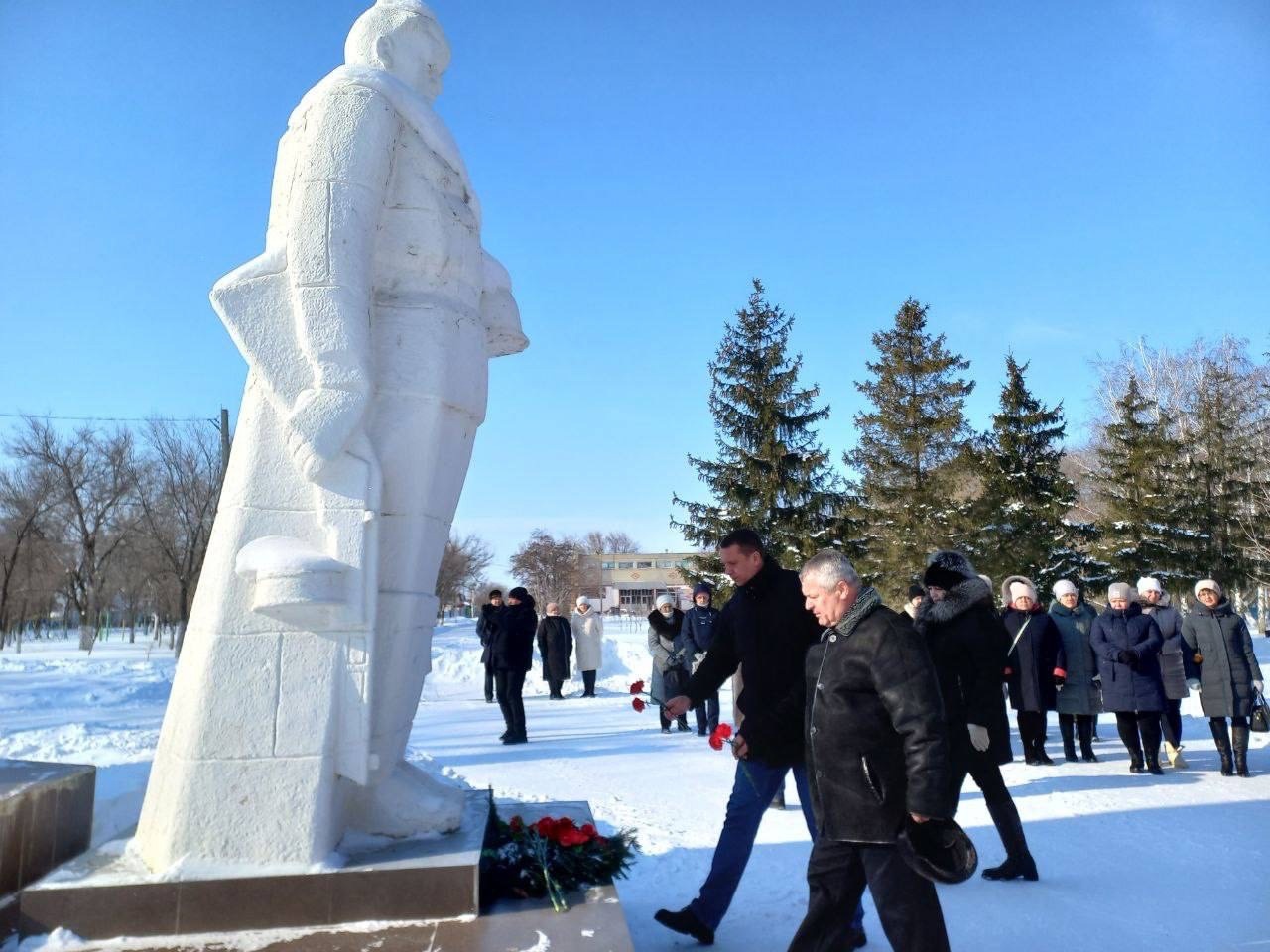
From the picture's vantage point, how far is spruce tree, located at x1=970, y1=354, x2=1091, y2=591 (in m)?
20.3

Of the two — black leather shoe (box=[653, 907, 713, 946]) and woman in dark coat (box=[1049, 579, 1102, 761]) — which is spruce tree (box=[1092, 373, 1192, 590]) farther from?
black leather shoe (box=[653, 907, 713, 946])

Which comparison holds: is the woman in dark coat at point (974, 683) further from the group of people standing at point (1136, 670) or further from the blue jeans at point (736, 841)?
the group of people standing at point (1136, 670)

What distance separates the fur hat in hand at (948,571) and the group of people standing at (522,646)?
18.5 feet

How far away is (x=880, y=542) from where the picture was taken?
2173 cm

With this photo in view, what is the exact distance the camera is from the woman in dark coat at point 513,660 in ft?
31.5

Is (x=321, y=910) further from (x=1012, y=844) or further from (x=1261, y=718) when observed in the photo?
(x=1261, y=718)

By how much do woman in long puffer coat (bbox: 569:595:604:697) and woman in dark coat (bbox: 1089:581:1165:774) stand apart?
8904 millimetres

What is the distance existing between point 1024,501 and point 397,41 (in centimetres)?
1999

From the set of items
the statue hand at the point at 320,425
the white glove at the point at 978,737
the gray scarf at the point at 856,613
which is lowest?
the white glove at the point at 978,737

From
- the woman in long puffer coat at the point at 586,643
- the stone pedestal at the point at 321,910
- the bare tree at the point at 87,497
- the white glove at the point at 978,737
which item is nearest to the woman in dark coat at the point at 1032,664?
A: the white glove at the point at 978,737

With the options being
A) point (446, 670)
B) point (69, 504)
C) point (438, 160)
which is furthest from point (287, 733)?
point (69, 504)

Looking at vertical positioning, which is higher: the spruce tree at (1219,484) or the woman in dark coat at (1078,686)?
the spruce tree at (1219,484)

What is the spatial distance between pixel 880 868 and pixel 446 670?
17660 millimetres

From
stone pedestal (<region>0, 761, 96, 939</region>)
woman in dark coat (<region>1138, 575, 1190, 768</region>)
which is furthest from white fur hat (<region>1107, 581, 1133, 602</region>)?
stone pedestal (<region>0, 761, 96, 939</region>)
